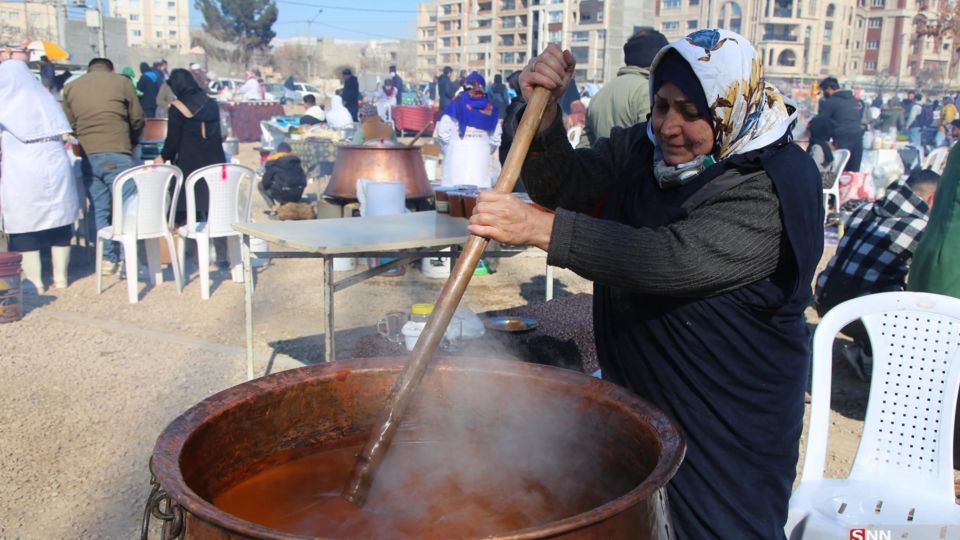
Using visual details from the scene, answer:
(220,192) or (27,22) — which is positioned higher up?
(27,22)

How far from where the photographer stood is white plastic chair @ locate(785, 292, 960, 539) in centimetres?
256

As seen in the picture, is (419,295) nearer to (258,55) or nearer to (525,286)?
(525,286)

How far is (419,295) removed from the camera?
669cm

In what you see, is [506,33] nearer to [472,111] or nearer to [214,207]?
[472,111]

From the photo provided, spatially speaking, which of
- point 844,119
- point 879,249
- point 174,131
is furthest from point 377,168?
point 844,119

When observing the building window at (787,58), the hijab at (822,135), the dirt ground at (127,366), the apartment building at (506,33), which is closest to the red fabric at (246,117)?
the dirt ground at (127,366)

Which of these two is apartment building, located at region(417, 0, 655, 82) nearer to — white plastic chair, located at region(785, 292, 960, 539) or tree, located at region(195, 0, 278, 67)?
tree, located at region(195, 0, 278, 67)

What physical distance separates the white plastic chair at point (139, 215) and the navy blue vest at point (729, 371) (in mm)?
5399

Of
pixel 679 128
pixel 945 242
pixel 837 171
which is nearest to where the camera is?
pixel 679 128

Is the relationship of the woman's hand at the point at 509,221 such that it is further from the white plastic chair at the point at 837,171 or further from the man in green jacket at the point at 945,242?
the white plastic chair at the point at 837,171

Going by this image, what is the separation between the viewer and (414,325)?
3.47 metres

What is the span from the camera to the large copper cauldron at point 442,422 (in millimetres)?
1494

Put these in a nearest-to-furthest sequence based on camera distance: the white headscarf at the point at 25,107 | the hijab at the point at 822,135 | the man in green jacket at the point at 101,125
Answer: the white headscarf at the point at 25,107, the man in green jacket at the point at 101,125, the hijab at the point at 822,135

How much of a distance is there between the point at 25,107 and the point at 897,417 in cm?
619
